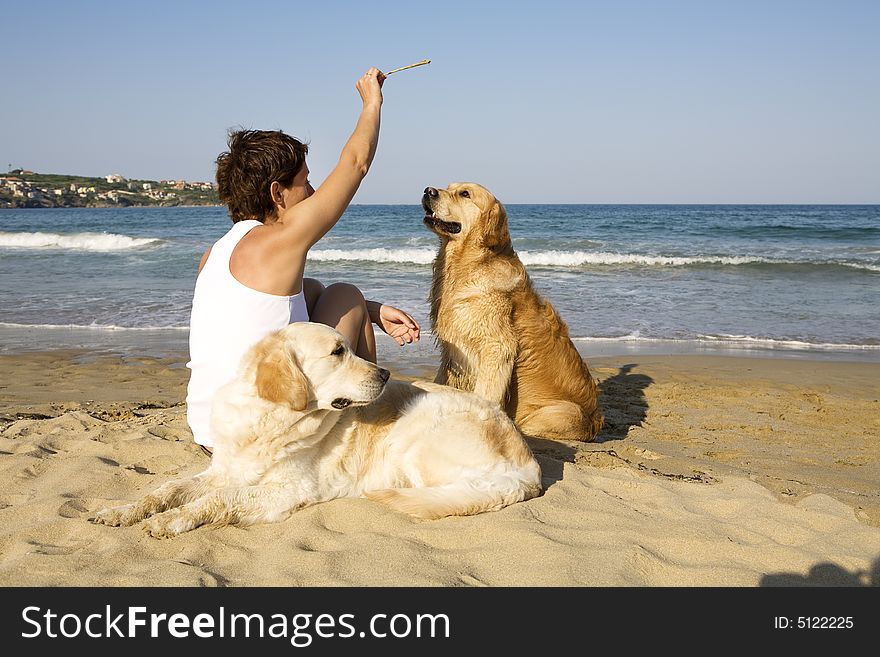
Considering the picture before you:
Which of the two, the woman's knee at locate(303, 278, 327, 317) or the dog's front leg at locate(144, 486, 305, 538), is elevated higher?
the woman's knee at locate(303, 278, 327, 317)

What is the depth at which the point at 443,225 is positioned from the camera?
5.32 metres

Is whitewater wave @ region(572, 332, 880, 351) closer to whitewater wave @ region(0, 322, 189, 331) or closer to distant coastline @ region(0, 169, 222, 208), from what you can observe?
whitewater wave @ region(0, 322, 189, 331)

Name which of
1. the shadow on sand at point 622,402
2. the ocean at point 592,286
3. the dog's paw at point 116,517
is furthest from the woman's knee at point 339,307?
the ocean at point 592,286

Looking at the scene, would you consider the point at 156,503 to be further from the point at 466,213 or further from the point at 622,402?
the point at 622,402

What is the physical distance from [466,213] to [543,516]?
8.22 ft

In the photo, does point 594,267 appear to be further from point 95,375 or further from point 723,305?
point 95,375

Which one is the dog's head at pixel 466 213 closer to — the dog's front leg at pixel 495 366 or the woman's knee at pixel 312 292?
the dog's front leg at pixel 495 366

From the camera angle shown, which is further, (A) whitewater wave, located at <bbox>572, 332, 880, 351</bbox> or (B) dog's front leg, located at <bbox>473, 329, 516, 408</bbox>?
(A) whitewater wave, located at <bbox>572, 332, 880, 351</bbox>

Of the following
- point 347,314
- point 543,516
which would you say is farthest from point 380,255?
point 543,516

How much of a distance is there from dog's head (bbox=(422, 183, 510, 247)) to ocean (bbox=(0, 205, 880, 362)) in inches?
130

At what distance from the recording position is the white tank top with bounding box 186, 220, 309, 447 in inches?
141

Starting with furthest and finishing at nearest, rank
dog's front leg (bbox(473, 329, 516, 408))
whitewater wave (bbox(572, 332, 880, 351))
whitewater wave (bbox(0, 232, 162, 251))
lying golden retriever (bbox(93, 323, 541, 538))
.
Answer: whitewater wave (bbox(0, 232, 162, 251)) → whitewater wave (bbox(572, 332, 880, 351)) → dog's front leg (bbox(473, 329, 516, 408)) → lying golden retriever (bbox(93, 323, 541, 538))

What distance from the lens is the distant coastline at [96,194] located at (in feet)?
186

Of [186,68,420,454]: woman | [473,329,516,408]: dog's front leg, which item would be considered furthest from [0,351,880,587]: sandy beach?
[186,68,420,454]: woman
